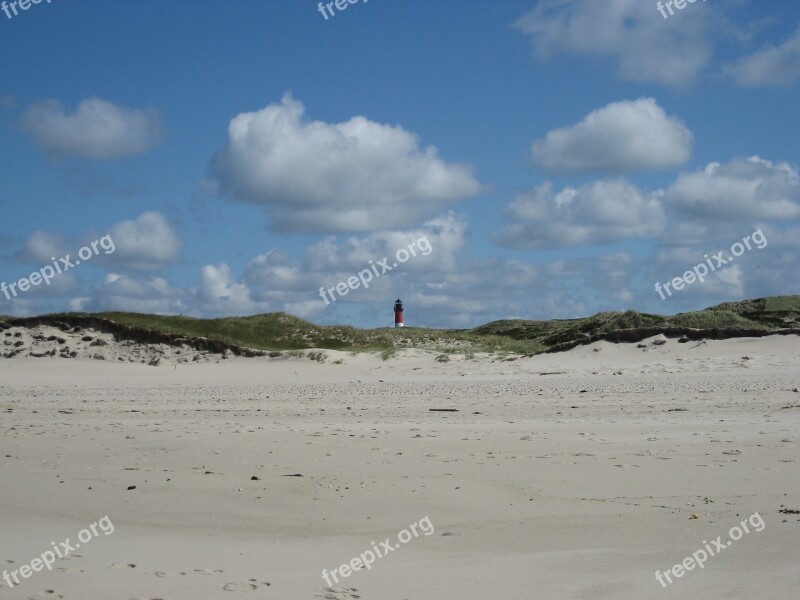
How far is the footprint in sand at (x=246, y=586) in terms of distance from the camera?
5.27 metres

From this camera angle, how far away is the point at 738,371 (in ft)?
67.1

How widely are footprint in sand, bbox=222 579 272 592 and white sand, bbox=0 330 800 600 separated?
3 cm

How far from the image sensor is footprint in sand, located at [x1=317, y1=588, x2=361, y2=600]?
16.9 feet

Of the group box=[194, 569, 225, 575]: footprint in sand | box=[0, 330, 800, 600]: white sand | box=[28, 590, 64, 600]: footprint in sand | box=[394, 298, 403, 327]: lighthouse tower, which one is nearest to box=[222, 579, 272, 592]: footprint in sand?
box=[0, 330, 800, 600]: white sand

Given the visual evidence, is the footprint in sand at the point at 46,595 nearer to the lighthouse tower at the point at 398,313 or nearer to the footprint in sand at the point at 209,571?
the footprint in sand at the point at 209,571

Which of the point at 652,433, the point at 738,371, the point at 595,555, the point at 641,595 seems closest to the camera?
the point at 641,595

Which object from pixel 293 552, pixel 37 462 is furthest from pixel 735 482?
pixel 37 462

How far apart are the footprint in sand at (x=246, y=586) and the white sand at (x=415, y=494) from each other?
0.11 ft

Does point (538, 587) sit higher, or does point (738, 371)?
point (738, 371)

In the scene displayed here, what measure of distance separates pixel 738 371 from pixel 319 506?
52.6 ft

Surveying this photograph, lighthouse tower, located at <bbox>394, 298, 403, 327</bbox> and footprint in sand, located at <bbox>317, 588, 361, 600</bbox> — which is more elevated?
lighthouse tower, located at <bbox>394, 298, 403, 327</bbox>

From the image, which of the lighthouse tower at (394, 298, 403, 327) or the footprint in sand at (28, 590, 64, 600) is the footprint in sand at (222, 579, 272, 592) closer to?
the footprint in sand at (28, 590, 64, 600)

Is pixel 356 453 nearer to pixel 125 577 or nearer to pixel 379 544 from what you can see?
pixel 379 544

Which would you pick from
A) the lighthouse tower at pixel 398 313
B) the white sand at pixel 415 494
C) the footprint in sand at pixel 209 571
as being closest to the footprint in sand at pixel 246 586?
the white sand at pixel 415 494
